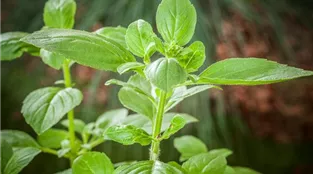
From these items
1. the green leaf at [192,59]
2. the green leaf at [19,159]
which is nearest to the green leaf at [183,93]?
the green leaf at [192,59]

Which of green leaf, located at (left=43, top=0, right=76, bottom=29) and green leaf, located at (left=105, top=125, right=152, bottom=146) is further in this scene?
green leaf, located at (left=43, top=0, right=76, bottom=29)

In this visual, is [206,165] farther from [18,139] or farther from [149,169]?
[18,139]

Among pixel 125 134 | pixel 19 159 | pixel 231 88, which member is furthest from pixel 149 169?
pixel 231 88

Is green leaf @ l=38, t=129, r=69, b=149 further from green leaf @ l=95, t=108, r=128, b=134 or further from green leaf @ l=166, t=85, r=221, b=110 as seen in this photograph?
green leaf @ l=166, t=85, r=221, b=110

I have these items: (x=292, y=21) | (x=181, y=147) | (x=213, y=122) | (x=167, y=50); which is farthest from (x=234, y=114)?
(x=167, y=50)

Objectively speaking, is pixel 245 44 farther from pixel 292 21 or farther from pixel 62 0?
pixel 62 0

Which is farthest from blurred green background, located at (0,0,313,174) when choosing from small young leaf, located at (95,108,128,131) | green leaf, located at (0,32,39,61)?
green leaf, located at (0,32,39,61)
